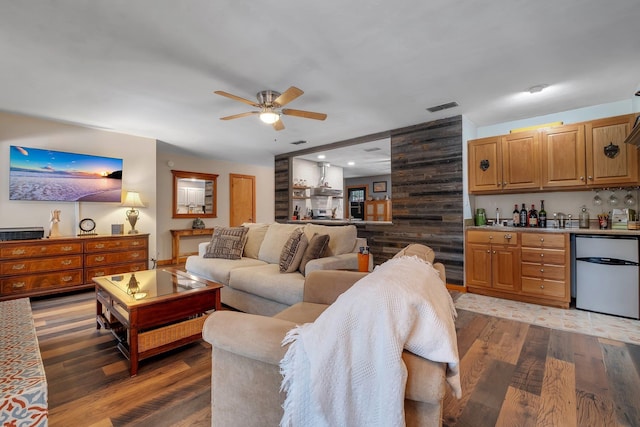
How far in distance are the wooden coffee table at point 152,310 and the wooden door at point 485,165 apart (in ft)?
12.1

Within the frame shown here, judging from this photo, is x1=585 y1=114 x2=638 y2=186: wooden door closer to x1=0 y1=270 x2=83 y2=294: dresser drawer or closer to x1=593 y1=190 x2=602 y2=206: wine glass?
x1=593 y1=190 x2=602 y2=206: wine glass

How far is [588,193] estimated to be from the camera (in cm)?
367

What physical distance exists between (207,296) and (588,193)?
4.68 m

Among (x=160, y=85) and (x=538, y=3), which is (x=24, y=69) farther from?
(x=538, y=3)

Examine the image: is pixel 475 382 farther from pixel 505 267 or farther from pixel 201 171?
pixel 201 171

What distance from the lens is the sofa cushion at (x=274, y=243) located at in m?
3.38

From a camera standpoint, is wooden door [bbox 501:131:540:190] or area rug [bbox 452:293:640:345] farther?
wooden door [bbox 501:131:540:190]

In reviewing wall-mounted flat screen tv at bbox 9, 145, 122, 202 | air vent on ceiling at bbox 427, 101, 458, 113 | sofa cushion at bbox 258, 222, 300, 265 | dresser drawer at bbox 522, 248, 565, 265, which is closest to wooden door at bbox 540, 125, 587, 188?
dresser drawer at bbox 522, 248, 565, 265

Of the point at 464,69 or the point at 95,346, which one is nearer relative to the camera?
the point at 95,346

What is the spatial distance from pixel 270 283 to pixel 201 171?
5171 mm

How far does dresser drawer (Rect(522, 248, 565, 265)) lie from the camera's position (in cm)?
331

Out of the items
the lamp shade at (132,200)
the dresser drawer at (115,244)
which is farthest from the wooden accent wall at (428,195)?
the lamp shade at (132,200)

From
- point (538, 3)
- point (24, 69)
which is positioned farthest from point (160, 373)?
point (538, 3)

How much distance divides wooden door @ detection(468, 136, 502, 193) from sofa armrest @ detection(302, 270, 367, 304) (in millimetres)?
2921
